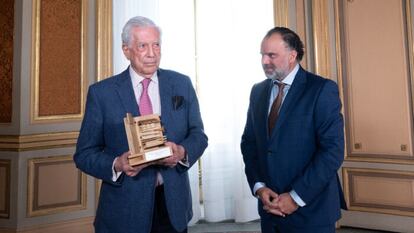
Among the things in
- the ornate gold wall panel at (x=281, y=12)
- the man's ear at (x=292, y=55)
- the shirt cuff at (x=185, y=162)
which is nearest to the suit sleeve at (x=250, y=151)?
the man's ear at (x=292, y=55)

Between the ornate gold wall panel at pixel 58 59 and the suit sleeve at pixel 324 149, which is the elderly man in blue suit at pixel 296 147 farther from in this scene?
the ornate gold wall panel at pixel 58 59

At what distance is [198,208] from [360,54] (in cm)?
204

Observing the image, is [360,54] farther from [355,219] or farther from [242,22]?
[355,219]

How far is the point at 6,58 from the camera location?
3031 millimetres

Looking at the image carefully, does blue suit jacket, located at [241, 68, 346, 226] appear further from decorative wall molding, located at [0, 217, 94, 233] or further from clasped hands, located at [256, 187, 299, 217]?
decorative wall molding, located at [0, 217, 94, 233]

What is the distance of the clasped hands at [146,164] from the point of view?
121cm

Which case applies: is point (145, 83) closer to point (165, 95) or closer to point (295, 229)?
point (165, 95)

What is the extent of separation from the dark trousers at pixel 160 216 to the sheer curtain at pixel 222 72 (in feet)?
7.32

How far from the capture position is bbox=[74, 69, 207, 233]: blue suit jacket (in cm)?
131

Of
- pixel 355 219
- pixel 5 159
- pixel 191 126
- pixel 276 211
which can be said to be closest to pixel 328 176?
pixel 276 211

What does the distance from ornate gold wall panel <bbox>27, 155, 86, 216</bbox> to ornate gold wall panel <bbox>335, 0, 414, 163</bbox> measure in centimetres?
241

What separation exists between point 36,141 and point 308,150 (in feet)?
7.46

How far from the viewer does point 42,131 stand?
119 inches

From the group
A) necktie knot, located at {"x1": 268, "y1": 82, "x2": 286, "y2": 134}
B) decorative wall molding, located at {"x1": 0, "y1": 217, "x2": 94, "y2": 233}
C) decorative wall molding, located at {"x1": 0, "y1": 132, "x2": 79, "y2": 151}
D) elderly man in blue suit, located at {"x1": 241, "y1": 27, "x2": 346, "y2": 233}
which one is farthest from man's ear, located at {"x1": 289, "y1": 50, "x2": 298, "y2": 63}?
decorative wall molding, located at {"x1": 0, "y1": 217, "x2": 94, "y2": 233}
